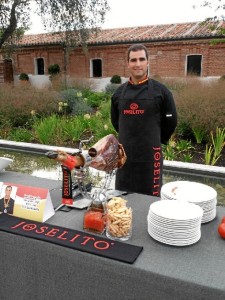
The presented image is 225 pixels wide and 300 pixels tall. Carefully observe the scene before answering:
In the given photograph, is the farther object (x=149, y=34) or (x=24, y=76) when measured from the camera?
(x=24, y=76)

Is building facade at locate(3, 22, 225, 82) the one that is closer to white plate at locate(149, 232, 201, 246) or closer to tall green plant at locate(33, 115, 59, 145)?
tall green plant at locate(33, 115, 59, 145)

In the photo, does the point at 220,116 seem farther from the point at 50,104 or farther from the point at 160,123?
the point at 50,104

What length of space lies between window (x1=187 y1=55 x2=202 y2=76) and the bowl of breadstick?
17097mm

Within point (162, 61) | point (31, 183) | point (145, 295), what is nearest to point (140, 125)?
point (31, 183)

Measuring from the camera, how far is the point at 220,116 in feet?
17.8

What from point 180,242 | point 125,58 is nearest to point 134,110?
point 180,242

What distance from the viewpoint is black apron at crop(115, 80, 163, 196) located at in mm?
2236

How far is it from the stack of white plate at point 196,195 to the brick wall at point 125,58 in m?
16.3

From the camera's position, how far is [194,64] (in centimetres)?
1750

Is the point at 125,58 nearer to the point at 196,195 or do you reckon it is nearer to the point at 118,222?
the point at 196,195

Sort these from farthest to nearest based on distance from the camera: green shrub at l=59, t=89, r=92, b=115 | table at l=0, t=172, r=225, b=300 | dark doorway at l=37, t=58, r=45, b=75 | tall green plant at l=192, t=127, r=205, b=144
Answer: dark doorway at l=37, t=58, r=45, b=75 < green shrub at l=59, t=89, r=92, b=115 < tall green plant at l=192, t=127, r=205, b=144 < table at l=0, t=172, r=225, b=300

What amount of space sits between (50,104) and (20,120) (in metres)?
0.88

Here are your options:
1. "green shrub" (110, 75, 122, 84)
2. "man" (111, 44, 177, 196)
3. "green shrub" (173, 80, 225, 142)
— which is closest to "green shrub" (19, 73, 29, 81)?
"green shrub" (110, 75, 122, 84)

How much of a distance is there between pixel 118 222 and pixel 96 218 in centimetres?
12
